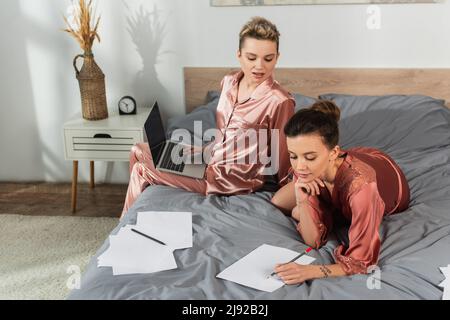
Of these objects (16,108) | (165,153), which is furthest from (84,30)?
(165,153)

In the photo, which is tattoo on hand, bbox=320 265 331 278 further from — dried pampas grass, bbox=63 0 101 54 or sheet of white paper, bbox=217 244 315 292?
dried pampas grass, bbox=63 0 101 54

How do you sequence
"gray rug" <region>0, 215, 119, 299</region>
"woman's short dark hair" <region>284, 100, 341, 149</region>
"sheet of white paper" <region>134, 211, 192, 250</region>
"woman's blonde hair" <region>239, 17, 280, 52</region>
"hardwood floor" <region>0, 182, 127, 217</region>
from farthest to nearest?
"hardwood floor" <region>0, 182, 127, 217</region>, "gray rug" <region>0, 215, 119, 299</region>, "woman's blonde hair" <region>239, 17, 280, 52</region>, "sheet of white paper" <region>134, 211, 192, 250</region>, "woman's short dark hair" <region>284, 100, 341, 149</region>

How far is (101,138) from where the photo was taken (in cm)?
299

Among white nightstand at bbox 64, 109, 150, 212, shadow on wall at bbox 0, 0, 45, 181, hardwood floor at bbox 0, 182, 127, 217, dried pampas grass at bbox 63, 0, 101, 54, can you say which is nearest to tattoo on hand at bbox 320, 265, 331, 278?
white nightstand at bbox 64, 109, 150, 212

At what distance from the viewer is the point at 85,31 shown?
300 centimetres

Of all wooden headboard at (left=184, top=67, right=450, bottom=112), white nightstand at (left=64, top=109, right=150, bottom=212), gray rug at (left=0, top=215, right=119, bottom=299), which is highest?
wooden headboard at (left=184, top=67, right=450, bottom=112)

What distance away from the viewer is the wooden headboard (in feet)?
9.93

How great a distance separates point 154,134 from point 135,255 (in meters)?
0.87

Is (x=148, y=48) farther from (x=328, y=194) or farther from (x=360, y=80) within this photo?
(x=328, y=194)

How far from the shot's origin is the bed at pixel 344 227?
155 centimetres

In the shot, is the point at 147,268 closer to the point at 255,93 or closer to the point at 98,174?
the point at 255,93

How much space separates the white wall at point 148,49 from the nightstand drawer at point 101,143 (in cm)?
42

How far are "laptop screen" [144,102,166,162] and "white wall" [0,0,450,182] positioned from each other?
29.3 inches
